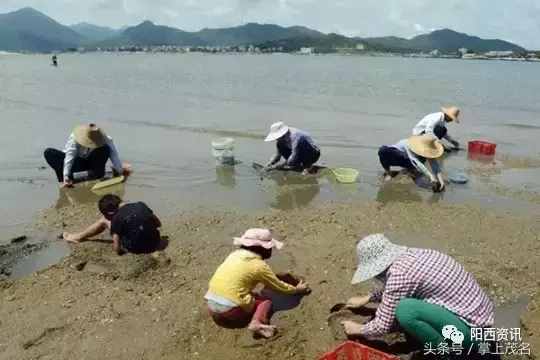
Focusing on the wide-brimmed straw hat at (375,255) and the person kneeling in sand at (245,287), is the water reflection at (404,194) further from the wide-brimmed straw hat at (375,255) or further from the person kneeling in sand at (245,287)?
the wide-brimmed straw hat at (375,255)

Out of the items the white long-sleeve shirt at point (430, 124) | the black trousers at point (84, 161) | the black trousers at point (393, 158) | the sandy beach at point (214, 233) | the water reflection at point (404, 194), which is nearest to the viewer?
the sandy beach at point (214, 233)

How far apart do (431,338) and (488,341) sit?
426 millimetres

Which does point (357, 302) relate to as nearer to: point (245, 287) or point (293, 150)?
point (245, 287)

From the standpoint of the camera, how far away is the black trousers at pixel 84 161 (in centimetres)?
937

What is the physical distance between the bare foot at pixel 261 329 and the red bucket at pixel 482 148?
32.7 feet

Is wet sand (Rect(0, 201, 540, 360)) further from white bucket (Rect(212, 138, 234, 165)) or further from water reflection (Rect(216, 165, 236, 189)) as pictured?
white bucket (Rect(212, 138, 234, 165))

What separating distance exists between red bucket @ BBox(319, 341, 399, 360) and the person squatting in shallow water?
21.5 ft

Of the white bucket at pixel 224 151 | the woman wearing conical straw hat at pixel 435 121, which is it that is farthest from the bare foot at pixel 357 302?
the woman wearing conical straw hat at pixel 435 121

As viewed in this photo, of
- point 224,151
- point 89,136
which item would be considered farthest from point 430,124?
point 89,136

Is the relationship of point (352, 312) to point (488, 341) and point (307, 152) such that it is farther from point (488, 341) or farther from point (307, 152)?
point (307, 152)

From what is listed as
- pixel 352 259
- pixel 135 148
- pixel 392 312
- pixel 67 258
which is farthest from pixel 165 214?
pixel 135 148

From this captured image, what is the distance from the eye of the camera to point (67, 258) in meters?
6.13

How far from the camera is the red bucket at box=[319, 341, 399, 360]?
370cm

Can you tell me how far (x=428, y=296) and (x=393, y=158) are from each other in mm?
6447
